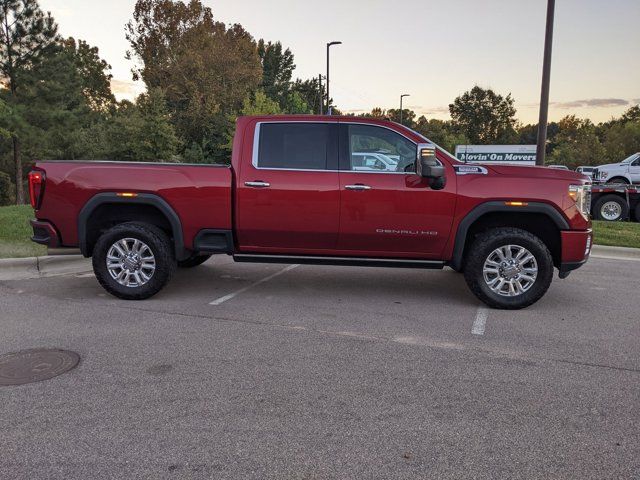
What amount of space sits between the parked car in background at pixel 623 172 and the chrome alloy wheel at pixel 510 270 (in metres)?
15.3

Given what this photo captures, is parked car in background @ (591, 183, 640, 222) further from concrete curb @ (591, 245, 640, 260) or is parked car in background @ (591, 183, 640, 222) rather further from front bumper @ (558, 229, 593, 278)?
front bumper @ (558, 229, 593, 278)

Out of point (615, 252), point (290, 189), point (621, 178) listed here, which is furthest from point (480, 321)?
point (621, 178)

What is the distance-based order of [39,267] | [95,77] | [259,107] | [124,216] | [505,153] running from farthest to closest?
[95,77] → [505,153] → [259,107] → [39,267] → [124,216]

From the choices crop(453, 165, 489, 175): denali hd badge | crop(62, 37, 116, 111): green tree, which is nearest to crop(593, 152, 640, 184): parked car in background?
crop(453, 165, 489, 175): denali hd badge

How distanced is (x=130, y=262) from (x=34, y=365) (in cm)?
192

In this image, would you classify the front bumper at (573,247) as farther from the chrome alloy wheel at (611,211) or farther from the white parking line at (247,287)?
the chrome alloy wheel at (611,211)

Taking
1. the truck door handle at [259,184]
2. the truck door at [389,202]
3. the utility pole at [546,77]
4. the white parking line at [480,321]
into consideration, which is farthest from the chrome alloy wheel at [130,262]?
the utility pole at [546,77]

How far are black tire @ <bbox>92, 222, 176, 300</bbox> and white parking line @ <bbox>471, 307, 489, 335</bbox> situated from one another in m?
3.28

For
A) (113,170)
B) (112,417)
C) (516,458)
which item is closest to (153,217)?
(113,170)

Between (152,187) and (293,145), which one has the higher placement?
(293,145)

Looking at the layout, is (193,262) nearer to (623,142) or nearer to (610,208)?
(610,208)

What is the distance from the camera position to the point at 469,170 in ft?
17.9

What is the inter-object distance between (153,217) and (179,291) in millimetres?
957

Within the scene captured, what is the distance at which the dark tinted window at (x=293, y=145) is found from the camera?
18.4 ft
